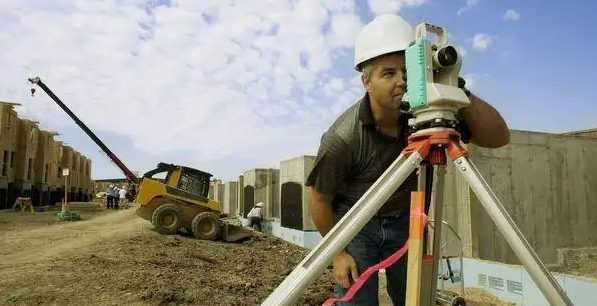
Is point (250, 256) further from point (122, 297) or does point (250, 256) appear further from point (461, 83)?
point (461, 83)

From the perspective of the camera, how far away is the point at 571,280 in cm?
616

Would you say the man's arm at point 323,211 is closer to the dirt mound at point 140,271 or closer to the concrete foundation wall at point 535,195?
the dirt mound at point 140,271

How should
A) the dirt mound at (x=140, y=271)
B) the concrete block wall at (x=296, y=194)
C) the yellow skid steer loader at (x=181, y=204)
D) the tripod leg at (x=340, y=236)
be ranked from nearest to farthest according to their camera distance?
the tripod leg at (x=340, y=236)
the dirt mound at (x=140, y=271)
the yellow skid steer loader at (x=181, y=204)
the concrete block wall at (x=296, y=194)

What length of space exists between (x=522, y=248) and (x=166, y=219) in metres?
13.3

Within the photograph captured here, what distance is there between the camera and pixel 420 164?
187cm

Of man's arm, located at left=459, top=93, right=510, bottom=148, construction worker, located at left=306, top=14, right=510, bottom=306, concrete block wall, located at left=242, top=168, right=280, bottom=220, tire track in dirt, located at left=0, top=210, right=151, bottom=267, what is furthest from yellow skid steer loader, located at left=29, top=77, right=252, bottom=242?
man's arm, located at left=459, top=93, right=510, bottom=148

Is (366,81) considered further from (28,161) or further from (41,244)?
(28,161)

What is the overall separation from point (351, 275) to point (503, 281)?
19.5 feet

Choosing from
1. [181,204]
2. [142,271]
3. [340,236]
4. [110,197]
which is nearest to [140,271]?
[142,271]

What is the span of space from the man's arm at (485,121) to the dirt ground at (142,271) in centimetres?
513

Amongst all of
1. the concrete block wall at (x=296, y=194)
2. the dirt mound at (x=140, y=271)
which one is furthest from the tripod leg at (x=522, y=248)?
the concrete block wall at (x=296, y=194)

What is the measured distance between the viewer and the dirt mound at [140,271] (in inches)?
265

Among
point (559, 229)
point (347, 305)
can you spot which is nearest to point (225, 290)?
point (347, 305)

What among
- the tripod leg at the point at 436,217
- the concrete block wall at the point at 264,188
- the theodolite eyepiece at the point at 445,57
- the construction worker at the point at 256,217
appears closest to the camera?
the theodolite eyepiece at the point at 445,57
